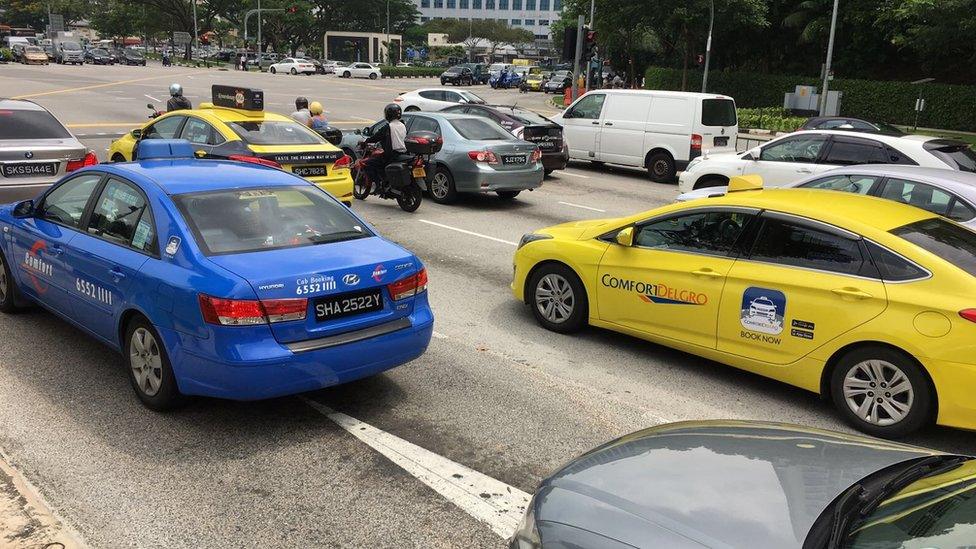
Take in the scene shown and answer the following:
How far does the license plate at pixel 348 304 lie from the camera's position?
4.89 m

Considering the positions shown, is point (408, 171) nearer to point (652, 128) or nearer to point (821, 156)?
point (821, 156)


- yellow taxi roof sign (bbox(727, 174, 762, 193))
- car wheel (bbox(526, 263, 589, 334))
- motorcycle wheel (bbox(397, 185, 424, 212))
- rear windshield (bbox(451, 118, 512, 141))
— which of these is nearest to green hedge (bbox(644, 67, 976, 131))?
rear windshield (bbox(451, 118, 512, 141))

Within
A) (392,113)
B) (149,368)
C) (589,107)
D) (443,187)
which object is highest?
(589,107)

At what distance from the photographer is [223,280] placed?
4.67 meters

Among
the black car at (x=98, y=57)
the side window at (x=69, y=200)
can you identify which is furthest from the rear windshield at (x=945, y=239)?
the black car at (x=98, y=57)

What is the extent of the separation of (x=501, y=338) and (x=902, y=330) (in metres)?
3.23

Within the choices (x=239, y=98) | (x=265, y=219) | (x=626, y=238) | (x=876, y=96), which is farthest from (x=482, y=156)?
(x=876, y=96)

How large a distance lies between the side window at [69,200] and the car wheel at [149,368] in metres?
1.27

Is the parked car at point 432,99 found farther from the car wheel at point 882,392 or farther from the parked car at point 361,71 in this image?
the parked car at point 361,71

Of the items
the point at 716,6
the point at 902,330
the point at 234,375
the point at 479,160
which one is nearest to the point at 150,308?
the point at 234,375

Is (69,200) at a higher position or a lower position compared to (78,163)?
higher

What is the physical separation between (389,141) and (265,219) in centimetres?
793

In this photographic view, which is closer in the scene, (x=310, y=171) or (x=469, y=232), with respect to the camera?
(x=310, y=171)

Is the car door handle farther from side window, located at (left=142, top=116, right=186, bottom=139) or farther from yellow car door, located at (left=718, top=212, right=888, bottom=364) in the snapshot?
side window, located at (left=142, top=116, right=186, bottom=139)
